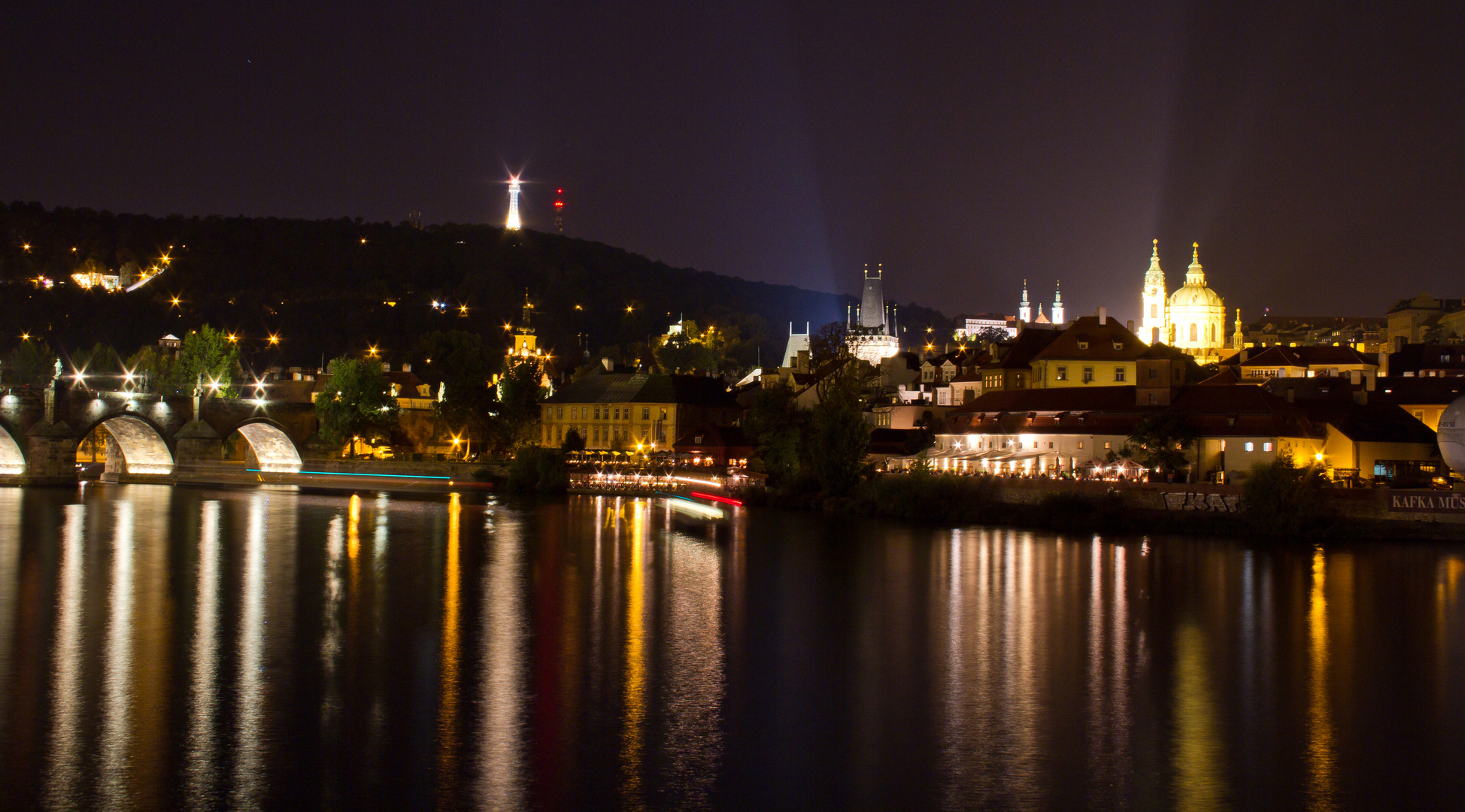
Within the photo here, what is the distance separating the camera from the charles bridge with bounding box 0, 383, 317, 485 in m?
52.2

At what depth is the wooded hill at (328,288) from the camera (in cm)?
10819

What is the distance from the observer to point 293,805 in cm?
1143

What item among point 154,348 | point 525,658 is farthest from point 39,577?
point 154,348

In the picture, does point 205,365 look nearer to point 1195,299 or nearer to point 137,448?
point 137,448

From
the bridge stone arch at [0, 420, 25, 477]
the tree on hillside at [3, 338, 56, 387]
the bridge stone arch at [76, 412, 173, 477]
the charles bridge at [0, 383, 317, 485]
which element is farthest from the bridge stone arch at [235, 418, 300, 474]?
the tree on hillside at [3, 338, 56, 387]

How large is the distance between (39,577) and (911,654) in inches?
707

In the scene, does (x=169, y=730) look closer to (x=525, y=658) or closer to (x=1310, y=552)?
(x=525, y=658)

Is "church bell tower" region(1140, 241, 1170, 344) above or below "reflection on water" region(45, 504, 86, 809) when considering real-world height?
above

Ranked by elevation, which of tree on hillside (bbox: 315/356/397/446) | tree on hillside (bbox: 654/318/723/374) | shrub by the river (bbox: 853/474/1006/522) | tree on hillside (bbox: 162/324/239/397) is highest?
tree on hillside (bbox: 654/318/723/374)

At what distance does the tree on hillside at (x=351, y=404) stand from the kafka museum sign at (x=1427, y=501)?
4667 centimetres

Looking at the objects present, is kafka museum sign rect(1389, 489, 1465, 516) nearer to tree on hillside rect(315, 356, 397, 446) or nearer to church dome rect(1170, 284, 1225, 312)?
tree on hillside rect(315, 356, 397, 446)

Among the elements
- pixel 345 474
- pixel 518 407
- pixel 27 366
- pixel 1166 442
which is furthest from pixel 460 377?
pixel 1166 442

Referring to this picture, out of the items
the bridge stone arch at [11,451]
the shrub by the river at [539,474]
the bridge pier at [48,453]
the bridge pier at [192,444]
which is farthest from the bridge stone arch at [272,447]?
the shrub by the river at [539,474]

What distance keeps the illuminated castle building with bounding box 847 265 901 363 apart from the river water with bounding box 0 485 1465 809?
6075 cm
